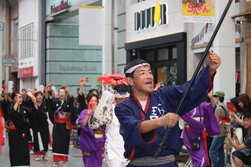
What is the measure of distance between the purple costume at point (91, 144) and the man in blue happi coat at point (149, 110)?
5.54 m

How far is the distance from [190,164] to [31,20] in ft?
85.7

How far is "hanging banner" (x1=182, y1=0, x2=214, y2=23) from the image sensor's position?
45.8 feet

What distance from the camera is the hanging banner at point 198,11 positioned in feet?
45.8

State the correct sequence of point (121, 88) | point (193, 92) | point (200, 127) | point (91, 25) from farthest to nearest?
point (91, 25) < point (200, 127) < point (121, 88) < point (193, 92)

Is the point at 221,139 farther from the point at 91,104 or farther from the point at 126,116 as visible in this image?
the point at 126,116

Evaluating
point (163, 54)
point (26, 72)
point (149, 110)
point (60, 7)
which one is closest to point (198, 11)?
point (163, 54)

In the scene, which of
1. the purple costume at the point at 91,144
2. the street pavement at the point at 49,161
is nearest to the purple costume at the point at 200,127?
the purple costume at the point at 91,144

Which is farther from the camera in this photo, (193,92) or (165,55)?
(165,55)

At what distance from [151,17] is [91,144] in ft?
27.7

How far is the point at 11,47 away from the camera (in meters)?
44.5

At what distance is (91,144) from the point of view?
11.1 meters

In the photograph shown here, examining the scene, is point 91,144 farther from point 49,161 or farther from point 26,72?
point 26,72

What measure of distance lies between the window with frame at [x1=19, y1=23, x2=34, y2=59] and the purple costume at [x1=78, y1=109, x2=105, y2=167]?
80.0 feet

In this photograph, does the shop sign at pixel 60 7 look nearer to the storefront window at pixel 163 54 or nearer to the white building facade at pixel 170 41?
the white building facade at pixel 170 41
